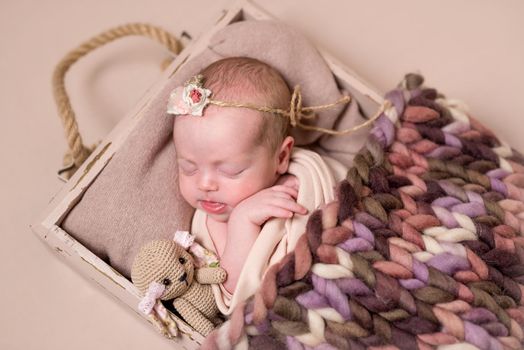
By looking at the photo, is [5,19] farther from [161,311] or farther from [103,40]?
[161,311]

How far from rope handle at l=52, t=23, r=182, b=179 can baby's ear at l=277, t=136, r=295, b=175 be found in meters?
0.37

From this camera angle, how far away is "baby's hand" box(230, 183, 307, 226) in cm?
88

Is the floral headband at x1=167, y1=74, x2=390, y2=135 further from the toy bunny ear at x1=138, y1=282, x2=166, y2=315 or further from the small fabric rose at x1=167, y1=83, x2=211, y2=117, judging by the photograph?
the toy bunny ear at x1=138, y1=282, x2=166, y2=315

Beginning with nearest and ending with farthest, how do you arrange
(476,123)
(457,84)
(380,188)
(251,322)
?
(251,322)
(380,188)
(476,123)
(457,84)

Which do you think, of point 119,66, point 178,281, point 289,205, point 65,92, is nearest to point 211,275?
point 178,281

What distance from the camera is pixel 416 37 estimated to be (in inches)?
55.7

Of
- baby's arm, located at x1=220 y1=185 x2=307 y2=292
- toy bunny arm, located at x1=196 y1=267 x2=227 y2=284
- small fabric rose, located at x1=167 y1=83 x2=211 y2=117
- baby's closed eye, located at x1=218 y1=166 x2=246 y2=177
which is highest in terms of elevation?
small fabric rose, located at x1=167 y1=83 x2=211 y2=117

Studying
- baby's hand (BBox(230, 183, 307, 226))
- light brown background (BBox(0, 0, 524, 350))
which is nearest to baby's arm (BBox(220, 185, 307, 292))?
baby's hand (BBox(230, 183, 307, 226))

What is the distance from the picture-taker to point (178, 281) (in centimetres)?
86

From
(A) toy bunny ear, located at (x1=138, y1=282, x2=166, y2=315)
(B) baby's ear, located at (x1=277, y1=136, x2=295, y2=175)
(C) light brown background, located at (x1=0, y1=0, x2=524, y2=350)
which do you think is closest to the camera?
(A) toy bunny ear, located at (x1=138, y1=282, x2=166, y2=315)

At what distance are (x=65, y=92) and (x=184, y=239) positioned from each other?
39 cm

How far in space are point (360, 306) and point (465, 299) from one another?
5.7 inches

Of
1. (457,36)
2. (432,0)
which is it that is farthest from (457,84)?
(432,0)

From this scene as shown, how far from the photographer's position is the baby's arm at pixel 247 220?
0.89 metres
